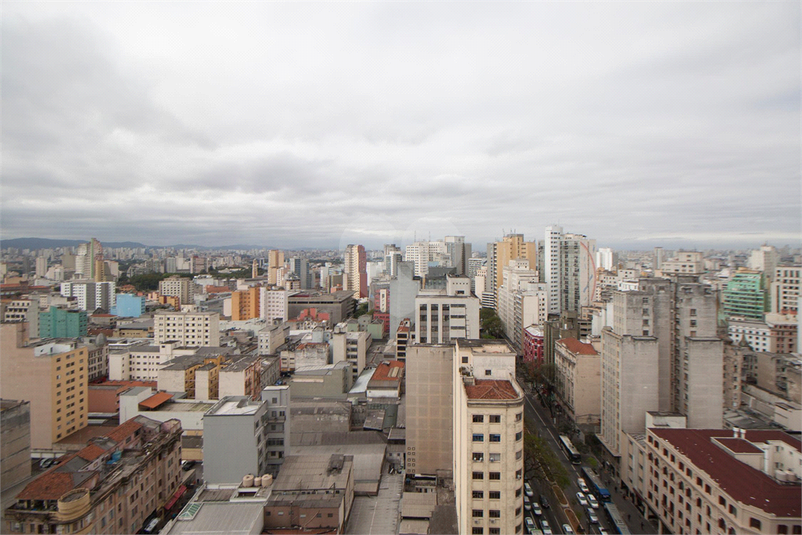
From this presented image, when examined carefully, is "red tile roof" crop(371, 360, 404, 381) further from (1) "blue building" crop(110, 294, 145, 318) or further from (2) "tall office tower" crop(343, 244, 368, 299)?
(2) "tall office tower" crop(343, 244, 368, 299)

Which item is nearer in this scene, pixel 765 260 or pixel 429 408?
pixel 429 408

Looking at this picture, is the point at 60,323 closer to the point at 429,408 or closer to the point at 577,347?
the point at 429,408

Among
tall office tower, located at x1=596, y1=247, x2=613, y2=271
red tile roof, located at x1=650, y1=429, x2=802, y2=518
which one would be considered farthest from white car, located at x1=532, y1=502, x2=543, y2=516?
tall office tower, located at x1=596, y1=247, x2=613, y2=271

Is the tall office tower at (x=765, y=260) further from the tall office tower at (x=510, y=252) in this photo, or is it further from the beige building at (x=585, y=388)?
the tall office tower at (x=510, y=252)

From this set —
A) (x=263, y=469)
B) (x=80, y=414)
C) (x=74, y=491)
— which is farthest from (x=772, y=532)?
(x=80, y=414)

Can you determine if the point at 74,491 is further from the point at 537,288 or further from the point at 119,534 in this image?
the point at 537,288

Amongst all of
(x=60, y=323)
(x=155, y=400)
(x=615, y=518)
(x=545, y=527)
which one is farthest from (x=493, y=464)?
(x=60, y=323)

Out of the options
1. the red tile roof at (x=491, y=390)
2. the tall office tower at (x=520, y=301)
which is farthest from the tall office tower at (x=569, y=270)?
the red tile roof at (x=491, y=390)
